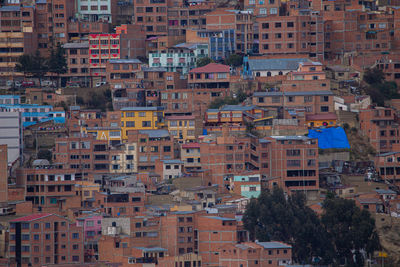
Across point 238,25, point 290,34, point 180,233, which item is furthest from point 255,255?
point 238,25

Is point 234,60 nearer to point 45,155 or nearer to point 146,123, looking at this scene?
point 146,123

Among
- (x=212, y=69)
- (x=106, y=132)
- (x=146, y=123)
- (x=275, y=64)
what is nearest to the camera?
(x=106, y=132)

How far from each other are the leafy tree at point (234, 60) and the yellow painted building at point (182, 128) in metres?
9.99

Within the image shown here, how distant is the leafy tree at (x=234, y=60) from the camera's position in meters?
101

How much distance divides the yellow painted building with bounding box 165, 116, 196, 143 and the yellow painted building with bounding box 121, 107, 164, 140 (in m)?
1.56

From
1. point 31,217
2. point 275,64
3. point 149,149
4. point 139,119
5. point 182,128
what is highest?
point 275,64

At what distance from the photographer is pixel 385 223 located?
270 ft

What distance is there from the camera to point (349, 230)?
7856 centimetres

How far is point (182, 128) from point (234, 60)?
10.6m

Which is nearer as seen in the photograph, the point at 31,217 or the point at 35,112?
the point at 31,217

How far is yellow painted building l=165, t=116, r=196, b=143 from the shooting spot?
301ft

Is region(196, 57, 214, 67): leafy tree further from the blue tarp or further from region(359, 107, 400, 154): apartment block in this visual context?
region(359, 107, 400, 154): apartment block

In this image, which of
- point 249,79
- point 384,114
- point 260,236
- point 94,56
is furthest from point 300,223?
point 94,56

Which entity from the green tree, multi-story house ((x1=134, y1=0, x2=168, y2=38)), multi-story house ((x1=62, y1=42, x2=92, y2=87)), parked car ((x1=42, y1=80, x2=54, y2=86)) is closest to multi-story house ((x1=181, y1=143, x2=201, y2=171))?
the green tree
